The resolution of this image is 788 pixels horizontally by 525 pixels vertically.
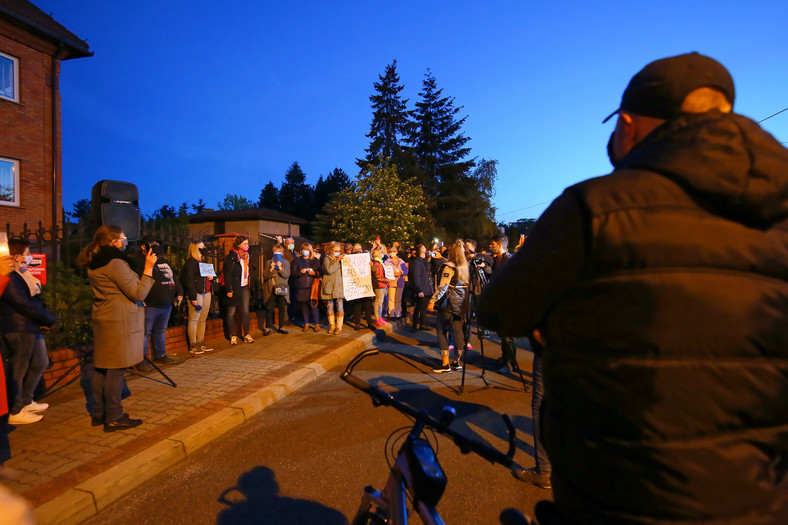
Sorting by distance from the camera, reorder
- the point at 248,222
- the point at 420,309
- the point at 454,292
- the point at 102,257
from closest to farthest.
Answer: the point at 102,257
the point at 454,292
the point at 420,309
the point at 248,222

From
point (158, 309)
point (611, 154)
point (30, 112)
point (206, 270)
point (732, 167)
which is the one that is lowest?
point (158, 309)

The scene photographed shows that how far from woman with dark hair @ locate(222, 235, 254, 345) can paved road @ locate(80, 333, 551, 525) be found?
3.53 metres

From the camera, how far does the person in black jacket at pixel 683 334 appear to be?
1061mm

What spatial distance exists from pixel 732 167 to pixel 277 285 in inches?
394

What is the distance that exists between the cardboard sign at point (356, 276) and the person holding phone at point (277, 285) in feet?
4.49

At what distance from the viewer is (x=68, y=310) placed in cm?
688

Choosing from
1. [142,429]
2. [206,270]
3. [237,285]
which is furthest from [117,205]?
[142,429]

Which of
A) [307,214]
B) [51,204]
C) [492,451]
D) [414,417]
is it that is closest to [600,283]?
[492,451]

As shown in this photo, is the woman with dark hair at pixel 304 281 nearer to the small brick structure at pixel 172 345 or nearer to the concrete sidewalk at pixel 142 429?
the small brick structure at pixel 172 345

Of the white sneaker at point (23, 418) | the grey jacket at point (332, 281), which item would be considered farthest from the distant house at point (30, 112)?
the white sneaker at point (23, 418)

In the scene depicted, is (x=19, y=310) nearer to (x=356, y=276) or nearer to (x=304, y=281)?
(x=304, y=281)

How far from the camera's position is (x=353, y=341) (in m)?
9.89

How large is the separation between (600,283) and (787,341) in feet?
1.36

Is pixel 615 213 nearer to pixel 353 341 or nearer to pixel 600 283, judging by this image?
pixel 600 283
